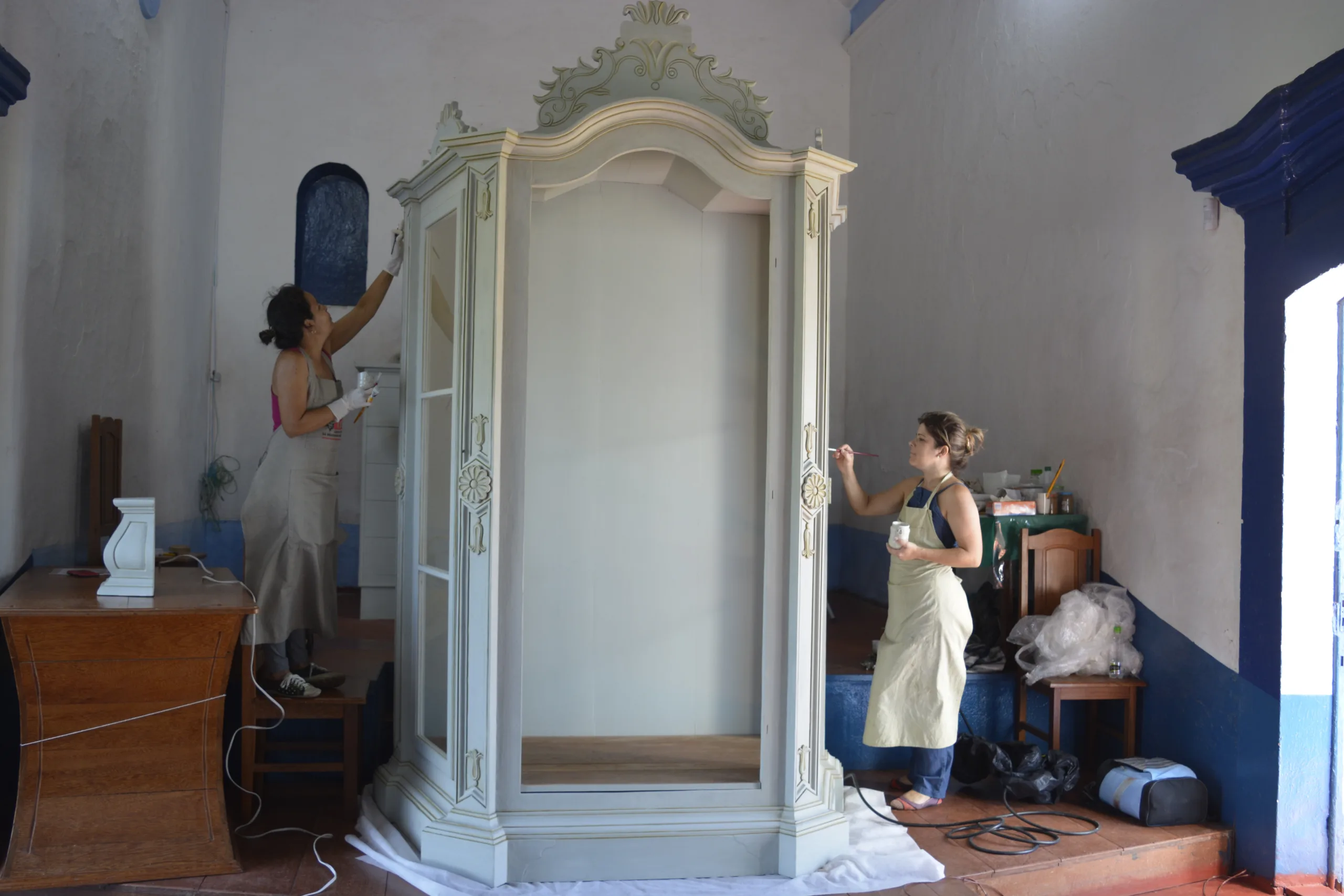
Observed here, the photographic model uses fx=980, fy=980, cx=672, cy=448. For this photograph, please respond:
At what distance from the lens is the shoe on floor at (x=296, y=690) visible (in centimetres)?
355

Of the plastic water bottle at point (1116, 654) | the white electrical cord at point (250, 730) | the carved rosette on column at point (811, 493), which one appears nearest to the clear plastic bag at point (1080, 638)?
the plastic water bottle at point (1116, 654)

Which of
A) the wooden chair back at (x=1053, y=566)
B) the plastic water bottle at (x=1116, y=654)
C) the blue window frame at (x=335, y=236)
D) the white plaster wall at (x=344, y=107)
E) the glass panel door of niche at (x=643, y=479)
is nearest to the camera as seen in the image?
the glass panel door of niche at (x=643, y=479)

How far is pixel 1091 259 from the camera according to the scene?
461 cm

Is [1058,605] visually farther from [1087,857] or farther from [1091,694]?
[1087,857]

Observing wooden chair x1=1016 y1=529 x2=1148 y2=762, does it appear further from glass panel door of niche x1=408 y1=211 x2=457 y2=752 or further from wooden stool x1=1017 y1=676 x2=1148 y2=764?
glass panel door of niche x1=408 y1=211 x2=457 y2=752

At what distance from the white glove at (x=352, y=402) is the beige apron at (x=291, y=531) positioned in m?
0.10

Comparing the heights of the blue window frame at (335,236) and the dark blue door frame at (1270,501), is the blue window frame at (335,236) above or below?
above

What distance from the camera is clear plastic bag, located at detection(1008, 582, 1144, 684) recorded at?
4.14 meters

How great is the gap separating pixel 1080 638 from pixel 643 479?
82.3 inches

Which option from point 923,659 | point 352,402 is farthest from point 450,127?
point 923,659

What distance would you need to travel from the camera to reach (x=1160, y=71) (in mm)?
4164

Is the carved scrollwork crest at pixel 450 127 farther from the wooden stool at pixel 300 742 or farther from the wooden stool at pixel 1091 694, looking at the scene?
the wooden stool at pixel 1091 694

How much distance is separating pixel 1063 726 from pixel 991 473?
123 cm

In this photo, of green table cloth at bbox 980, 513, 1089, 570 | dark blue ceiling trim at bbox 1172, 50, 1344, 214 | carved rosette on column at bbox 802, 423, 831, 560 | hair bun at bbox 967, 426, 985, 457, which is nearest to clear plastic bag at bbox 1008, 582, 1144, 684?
green table cloth at bbox 980, 513, 1089, 570
